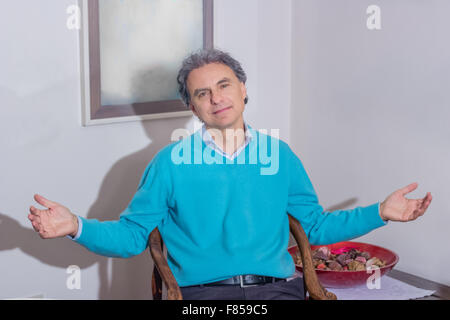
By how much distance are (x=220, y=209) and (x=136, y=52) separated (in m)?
0.73

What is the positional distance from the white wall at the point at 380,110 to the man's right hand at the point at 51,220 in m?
1.17

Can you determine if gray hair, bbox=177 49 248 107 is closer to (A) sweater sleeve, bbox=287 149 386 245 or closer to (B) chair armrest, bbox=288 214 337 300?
(A) sweater sleeve, bbox=287 149 386 245

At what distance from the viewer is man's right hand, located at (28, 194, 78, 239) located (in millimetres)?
1485

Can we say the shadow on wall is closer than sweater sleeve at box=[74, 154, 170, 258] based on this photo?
No

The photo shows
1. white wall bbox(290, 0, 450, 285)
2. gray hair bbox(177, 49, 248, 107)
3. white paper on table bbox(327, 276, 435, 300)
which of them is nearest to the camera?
gray hair bbox(177, 49, 248, 107)

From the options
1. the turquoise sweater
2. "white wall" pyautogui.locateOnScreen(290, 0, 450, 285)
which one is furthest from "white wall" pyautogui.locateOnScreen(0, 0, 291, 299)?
the turquoise sweater

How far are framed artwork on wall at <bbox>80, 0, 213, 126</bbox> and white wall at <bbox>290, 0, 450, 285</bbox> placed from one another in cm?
45

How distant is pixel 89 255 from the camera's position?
222 cm

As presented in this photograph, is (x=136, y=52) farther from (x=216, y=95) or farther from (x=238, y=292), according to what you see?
(x=238, y=292)

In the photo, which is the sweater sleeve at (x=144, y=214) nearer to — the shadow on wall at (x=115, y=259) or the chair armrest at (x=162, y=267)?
the chair armrest at (x=162, y=267)

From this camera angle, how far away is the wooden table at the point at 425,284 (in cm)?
198

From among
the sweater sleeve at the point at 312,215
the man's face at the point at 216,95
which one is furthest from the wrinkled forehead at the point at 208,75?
the sweater sleeve at the point at 312,215
